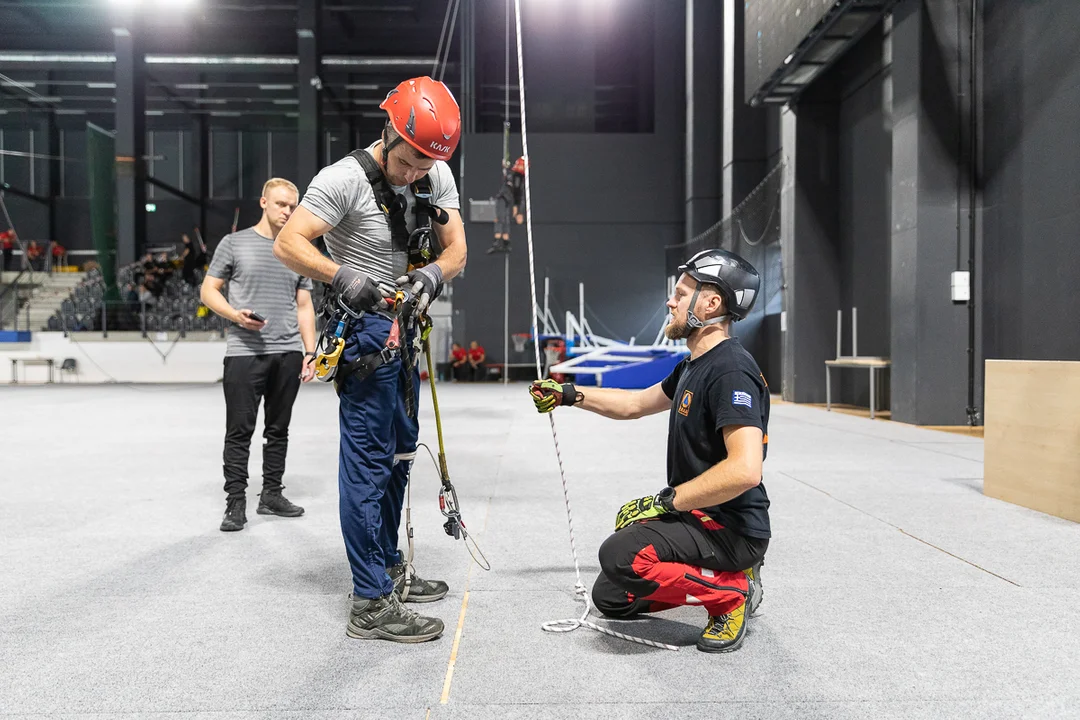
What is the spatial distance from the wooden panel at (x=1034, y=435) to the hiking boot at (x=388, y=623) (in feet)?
11.3

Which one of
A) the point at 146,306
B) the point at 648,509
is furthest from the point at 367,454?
the point at 146,306

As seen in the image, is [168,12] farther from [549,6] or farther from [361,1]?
[549,6]

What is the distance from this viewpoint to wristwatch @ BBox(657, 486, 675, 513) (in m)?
2.30

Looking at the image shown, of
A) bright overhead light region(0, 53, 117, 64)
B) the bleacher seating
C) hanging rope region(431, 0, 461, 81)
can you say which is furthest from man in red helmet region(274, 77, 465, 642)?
bright overhead light region(0, 53, 117, 64)

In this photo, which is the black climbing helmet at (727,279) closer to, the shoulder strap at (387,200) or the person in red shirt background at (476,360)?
the shoulder strap at (387,200)

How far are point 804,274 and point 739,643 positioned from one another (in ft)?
35.3

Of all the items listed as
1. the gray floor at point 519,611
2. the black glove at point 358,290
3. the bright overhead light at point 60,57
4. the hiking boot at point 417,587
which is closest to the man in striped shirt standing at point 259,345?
the gray floor at point 519,611

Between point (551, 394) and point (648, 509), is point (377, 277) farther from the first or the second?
point (648, 509)

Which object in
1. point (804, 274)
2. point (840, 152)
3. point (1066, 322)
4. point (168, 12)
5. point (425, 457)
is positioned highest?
point (168, 12)

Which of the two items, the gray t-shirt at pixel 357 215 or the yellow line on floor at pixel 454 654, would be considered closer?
the yellow line on floor at pixel 454 654

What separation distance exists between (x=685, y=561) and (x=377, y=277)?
4.48 feet

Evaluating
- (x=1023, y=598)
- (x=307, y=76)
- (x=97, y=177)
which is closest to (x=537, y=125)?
Answer: (x=307, y=76)

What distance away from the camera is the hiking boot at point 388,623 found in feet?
7.80

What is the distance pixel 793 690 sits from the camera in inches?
79.7
